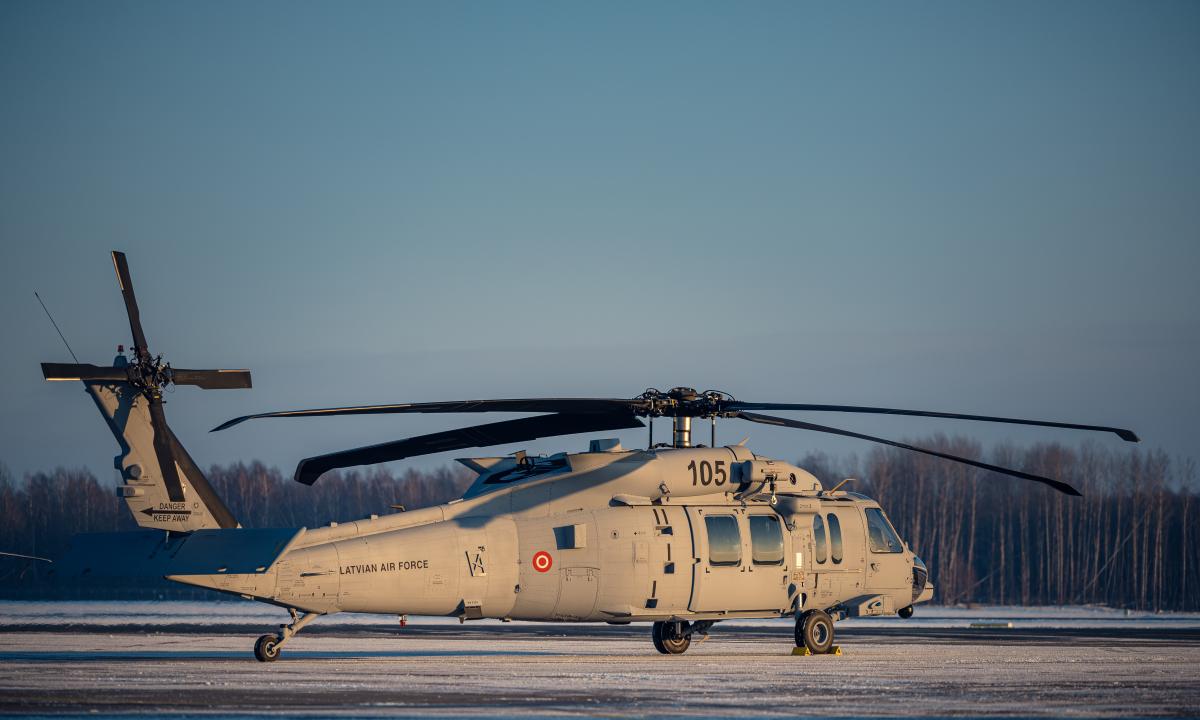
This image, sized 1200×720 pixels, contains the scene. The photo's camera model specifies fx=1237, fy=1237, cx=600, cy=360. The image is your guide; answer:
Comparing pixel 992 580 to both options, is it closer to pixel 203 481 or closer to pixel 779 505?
pixel 779 505

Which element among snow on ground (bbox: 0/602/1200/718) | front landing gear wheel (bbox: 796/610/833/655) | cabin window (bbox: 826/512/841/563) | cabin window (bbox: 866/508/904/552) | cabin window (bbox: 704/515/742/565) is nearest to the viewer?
snow on ground (bbox: 0/602/1200/718)

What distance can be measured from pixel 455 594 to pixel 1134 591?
6242 centimetres

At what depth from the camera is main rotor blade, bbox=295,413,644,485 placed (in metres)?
20.6

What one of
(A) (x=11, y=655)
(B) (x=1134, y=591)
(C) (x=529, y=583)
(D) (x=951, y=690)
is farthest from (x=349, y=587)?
(B) (x=1134, y=591)

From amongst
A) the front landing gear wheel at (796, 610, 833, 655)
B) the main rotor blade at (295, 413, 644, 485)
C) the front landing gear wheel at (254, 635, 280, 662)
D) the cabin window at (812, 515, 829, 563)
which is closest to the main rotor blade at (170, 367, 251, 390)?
the main rotor blade at (295, 413, 644, 485)

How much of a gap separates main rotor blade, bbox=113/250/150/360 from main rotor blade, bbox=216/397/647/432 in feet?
11.9

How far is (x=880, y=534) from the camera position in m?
25.0

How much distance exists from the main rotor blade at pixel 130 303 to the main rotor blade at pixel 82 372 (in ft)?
1.42

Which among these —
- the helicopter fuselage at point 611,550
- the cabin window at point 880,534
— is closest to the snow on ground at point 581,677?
the helicopter fuselage at point 611,550

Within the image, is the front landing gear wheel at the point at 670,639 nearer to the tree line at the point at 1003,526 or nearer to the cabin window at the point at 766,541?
the cabin window at the point at 766,541

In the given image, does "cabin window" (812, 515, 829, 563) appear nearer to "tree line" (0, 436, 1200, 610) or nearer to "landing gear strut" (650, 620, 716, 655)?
"landing gear strut" (650, 620, 716, 655)

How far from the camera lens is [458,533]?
2088cm

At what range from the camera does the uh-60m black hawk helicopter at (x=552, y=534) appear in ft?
63.8

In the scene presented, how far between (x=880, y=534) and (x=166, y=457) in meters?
13.8
